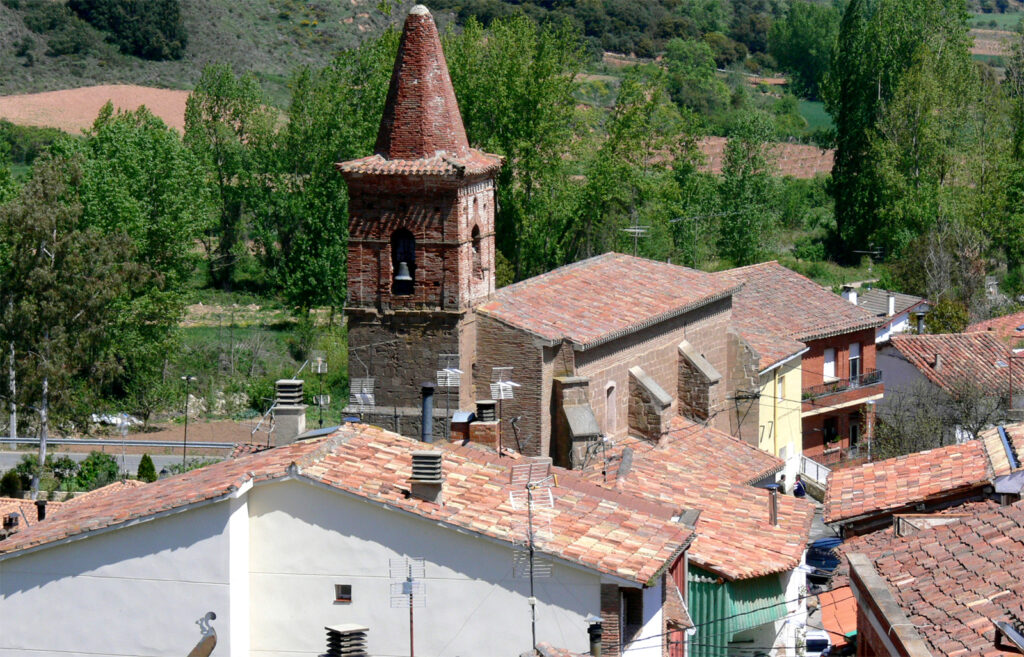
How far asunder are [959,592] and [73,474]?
3246 cm

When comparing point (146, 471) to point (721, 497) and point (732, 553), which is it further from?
point (732, 553)

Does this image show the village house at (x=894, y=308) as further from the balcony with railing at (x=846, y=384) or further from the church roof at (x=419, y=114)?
the church roof at (x=419, y=114)

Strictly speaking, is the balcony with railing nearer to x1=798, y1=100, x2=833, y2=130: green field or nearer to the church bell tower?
the church bell tower

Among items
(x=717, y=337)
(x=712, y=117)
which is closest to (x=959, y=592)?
(x=717, y=337)

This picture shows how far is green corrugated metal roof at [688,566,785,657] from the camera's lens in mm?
26094

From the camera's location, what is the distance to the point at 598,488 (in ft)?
83.6

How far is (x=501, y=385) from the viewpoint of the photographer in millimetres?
35406

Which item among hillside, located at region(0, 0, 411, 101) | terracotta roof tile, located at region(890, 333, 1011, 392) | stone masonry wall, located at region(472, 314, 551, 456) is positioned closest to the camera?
stone masonry wall, located at region(472, 314, 551, 456)

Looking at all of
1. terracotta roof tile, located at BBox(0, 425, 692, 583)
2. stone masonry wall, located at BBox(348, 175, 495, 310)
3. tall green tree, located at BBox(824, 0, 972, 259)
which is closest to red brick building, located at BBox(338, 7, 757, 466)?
stone masonry wall, located at BBox(348, 175, 495, 310)

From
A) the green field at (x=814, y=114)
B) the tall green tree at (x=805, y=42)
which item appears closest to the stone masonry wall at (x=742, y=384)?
the green field at (x=814, y=114)

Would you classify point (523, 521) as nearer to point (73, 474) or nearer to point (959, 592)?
point (959, 592)

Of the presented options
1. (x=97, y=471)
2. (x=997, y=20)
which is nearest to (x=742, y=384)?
(x=97, y=471)

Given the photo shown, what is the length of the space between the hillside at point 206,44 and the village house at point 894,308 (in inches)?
1856

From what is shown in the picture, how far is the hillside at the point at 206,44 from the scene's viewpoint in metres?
103
